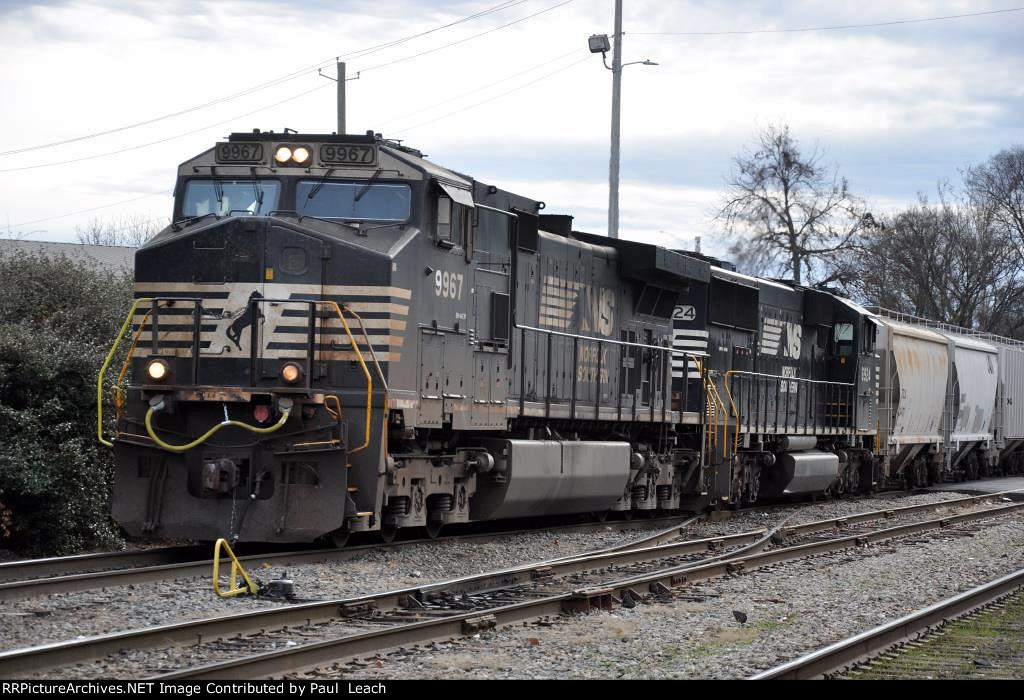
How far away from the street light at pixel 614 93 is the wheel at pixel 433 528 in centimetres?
1219

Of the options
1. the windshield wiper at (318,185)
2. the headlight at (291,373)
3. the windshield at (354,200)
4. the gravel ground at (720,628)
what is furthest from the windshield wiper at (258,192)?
the gravel ground at (720,628)

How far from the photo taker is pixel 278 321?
11492 mm

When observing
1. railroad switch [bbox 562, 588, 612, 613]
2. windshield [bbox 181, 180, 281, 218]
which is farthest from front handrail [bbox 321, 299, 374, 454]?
railroad switch [bbox 562, 588, 612, 613]

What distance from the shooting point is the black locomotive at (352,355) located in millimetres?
11297

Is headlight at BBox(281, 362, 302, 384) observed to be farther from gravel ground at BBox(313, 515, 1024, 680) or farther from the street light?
the street light

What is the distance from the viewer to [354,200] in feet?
40.0

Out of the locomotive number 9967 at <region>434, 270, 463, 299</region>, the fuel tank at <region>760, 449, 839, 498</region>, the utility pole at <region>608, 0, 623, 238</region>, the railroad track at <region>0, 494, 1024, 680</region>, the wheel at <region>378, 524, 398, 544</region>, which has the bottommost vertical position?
the railroad track at <region>0, 494, 1024, 680</region>

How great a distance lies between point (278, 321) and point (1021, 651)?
6.73m

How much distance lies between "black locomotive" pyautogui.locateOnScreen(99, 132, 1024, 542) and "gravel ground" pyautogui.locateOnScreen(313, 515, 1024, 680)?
Answer: 3023mm

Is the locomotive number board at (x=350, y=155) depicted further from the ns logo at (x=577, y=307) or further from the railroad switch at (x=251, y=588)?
the railroad switch at (x=251, y=588)

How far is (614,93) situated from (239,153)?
14740 mm

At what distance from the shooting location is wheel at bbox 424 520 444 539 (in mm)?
13523

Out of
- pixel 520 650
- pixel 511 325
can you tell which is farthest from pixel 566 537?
pixel 520 650

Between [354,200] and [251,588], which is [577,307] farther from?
[251,588]
